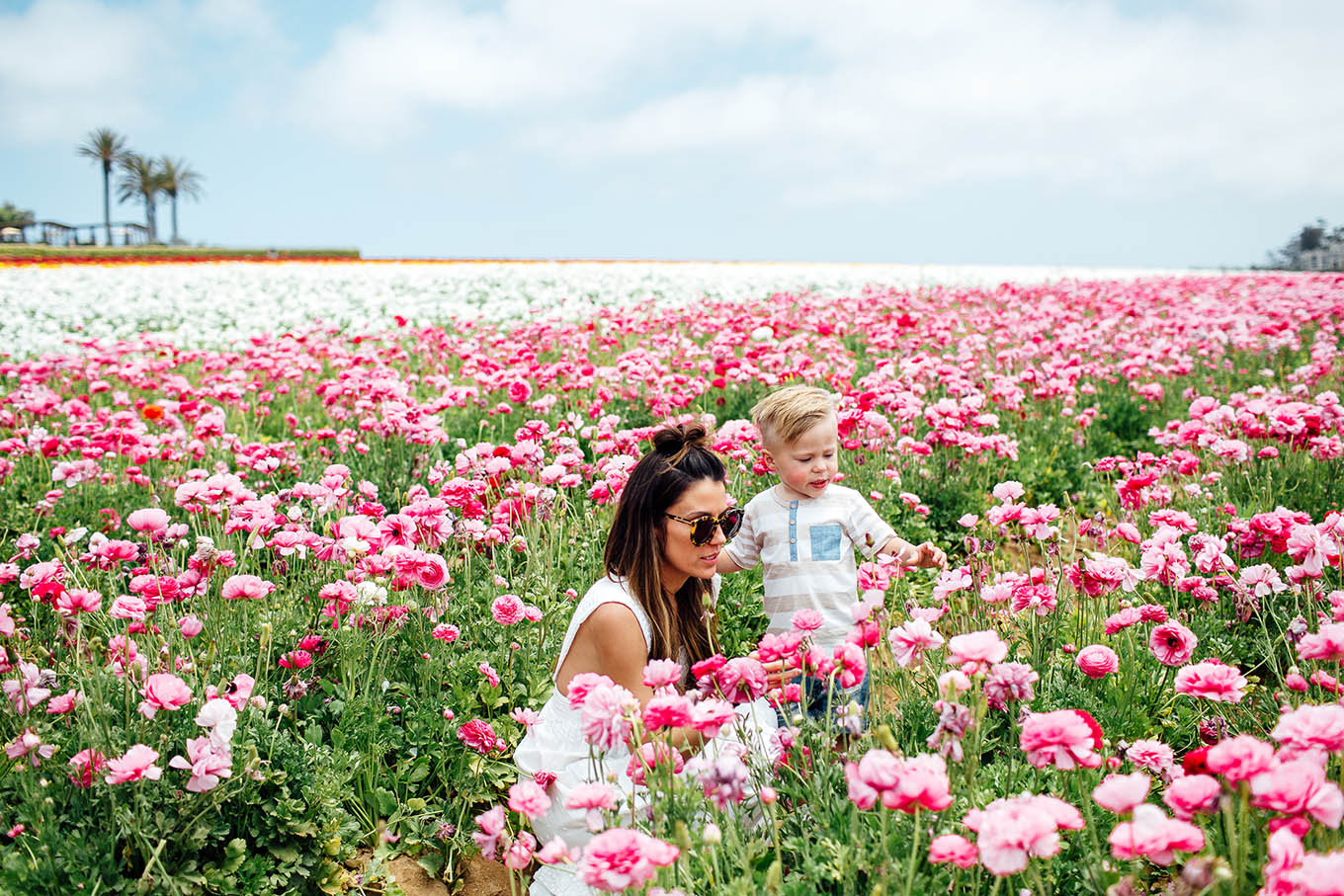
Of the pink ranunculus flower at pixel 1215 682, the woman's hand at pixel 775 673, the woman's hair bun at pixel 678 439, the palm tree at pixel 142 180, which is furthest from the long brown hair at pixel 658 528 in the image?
the palm tree at pixel 142 180

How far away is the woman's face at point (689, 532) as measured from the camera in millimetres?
2689

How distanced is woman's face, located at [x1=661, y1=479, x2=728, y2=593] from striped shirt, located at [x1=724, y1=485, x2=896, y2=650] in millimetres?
356

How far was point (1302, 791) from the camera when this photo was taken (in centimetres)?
129

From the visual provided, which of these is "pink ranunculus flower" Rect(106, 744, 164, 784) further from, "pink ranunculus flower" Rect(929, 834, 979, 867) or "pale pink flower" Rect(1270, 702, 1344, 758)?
"pale pink flower" Rect(1270, 702, 1344, 758)

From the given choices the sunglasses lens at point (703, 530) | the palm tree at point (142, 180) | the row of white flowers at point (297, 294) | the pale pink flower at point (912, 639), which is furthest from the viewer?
the palm tree at point (142, 180)

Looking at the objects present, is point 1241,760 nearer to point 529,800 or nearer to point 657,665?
point 657,665

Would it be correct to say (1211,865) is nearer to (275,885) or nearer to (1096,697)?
(1096,697)

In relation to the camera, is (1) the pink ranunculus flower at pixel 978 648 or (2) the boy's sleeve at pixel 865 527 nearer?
(1) the pink ranunculus flower at pixel 978 648

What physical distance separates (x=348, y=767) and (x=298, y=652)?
0.40 meters

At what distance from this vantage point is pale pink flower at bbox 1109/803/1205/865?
4.25ft

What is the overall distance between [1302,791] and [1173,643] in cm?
87

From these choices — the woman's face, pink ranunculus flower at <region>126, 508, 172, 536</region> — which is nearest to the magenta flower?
the woman's face

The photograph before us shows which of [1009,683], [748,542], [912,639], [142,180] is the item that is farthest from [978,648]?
[142,180]

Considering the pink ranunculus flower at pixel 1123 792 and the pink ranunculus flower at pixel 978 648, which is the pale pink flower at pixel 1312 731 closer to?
the pink ranunculus flower at pixel 1123 792
